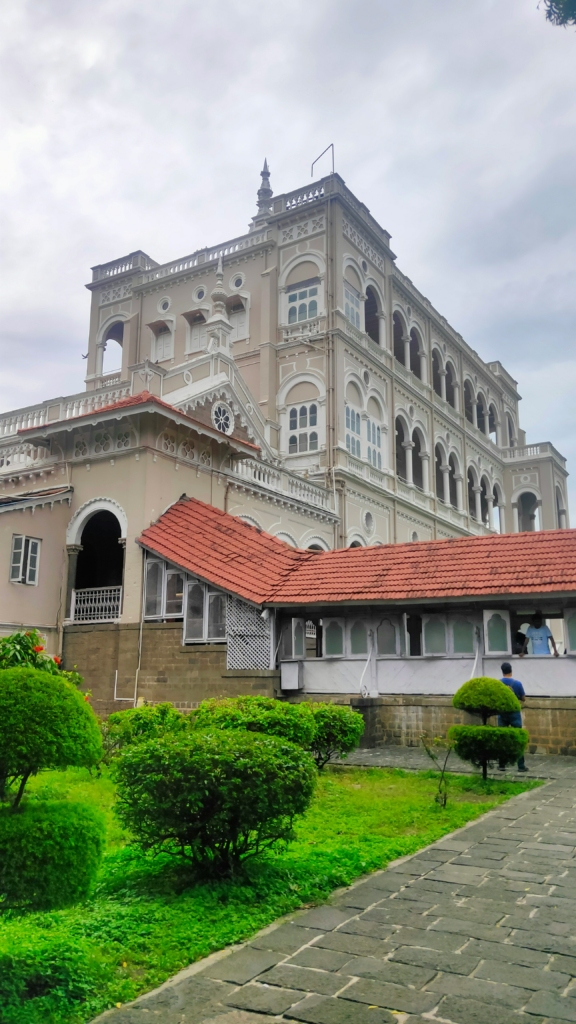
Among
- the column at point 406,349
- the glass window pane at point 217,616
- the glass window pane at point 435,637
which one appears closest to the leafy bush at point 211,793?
the glass window pane at point 435,637

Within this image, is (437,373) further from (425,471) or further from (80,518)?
(80,518)

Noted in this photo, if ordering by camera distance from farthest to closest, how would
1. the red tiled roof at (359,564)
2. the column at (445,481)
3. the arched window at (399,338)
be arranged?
the column at (445,481) → the arched window at (399,338) → the red tiled roof at (359,564)

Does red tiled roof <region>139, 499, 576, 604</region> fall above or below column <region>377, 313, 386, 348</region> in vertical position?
below

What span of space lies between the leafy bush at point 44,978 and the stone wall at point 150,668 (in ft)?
32.5

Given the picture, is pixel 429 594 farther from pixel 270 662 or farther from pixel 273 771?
pixel 273 771

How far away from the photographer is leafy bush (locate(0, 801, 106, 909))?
365cm

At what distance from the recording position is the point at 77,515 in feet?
54.1

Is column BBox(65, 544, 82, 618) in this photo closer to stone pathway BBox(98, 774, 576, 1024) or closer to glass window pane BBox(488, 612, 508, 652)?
glass window pane BBox(488, 612, 508, 652)

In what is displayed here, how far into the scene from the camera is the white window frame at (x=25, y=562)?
599 inches

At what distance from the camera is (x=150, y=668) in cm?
1500

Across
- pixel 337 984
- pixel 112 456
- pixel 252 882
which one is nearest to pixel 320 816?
pixel 252 882

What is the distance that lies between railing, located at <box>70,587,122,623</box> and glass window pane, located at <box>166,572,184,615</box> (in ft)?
3.90

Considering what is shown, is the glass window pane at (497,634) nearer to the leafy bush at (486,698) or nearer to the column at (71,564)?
the leafy bush at (486,698)

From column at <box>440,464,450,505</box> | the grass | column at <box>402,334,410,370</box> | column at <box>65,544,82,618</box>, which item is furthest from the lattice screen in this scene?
column at <box>440,464,450,505</box>
